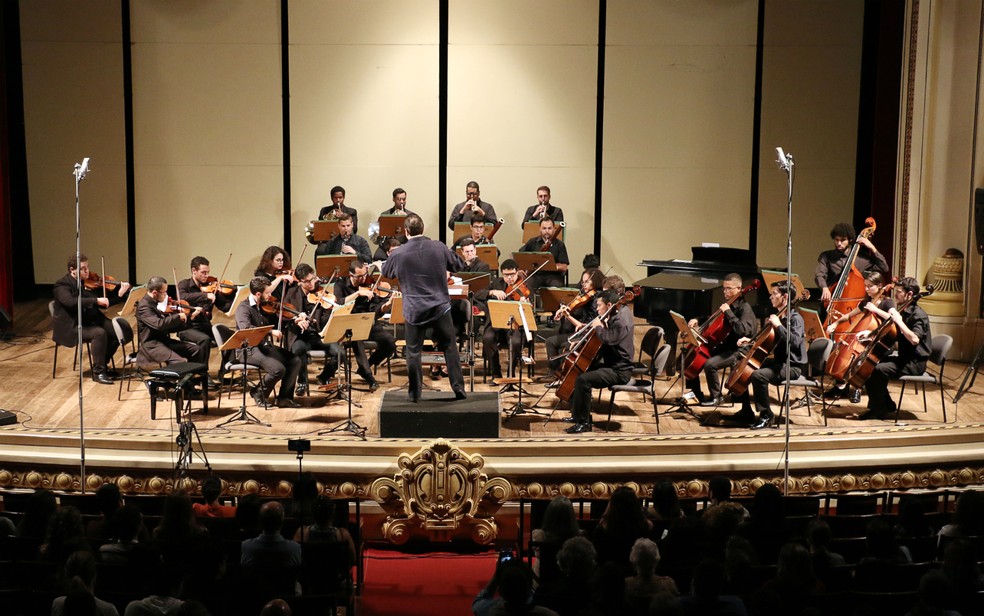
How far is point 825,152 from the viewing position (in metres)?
12.6

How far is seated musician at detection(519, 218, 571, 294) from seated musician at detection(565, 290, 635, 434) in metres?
2.46

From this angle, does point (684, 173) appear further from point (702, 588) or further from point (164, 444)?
point (702, 588)

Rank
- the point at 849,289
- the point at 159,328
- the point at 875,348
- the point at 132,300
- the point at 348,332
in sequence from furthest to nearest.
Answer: the point at 849,289 < the point at 132,300 < the point at 159,328 < the point at 875,348 < the point at 348,332

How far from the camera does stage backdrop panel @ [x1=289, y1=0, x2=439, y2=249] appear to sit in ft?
41.3

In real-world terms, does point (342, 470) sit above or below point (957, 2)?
below

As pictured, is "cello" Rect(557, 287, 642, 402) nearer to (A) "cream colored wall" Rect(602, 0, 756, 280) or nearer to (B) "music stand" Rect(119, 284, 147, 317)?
(B) "music stand" Rect(119, 284, 147, 317)

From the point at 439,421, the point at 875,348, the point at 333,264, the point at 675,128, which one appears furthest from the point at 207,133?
the point at 875,348

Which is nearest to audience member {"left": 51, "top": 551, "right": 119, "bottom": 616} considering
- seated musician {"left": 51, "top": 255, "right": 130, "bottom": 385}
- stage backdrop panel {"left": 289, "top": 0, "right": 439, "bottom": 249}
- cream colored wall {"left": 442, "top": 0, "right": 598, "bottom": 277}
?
seated musician {"left": 51, "top": 255, "right": 130, "bottom": 385}

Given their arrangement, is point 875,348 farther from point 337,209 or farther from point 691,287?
point 337,209

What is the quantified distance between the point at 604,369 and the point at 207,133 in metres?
6.65

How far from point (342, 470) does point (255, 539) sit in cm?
211

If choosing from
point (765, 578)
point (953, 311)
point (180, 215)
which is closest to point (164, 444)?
point (765, 578)

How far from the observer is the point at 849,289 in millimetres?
9227

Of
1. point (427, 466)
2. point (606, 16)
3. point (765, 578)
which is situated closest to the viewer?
point (765, 578)
